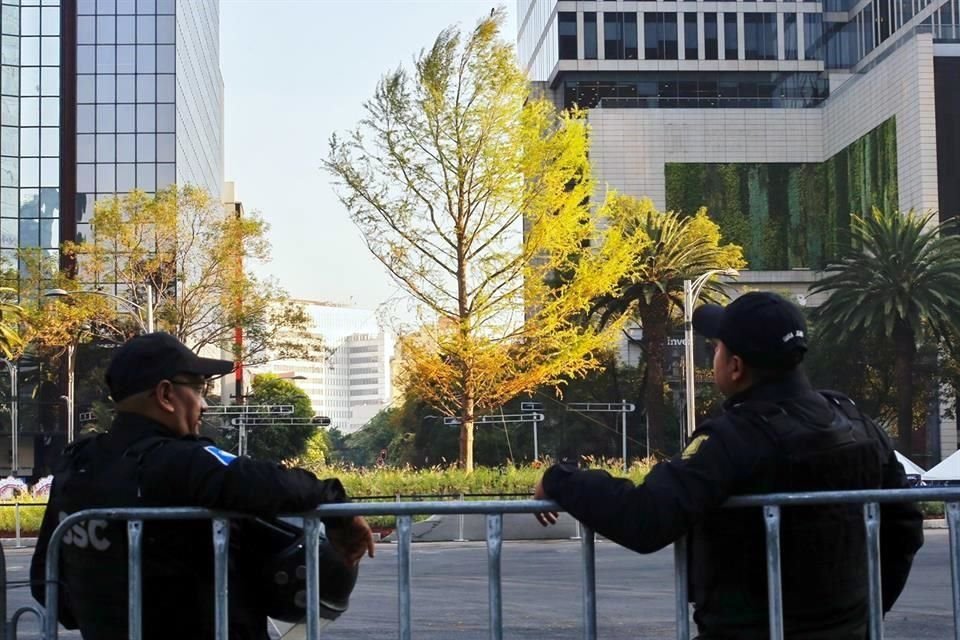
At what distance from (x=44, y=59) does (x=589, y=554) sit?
76.9 meters

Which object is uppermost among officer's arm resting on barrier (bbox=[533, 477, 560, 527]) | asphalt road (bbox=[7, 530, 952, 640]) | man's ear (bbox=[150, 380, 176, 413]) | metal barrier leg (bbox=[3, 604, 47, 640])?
man's ear (bbox=[150, 380, 176, 413])

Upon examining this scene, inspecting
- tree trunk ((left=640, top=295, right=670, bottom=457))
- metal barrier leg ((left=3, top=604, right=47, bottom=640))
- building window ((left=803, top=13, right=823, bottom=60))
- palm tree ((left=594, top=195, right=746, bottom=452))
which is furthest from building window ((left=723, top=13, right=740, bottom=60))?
metal barrier leg ((left=3, top=604, right=47, bottom=640))

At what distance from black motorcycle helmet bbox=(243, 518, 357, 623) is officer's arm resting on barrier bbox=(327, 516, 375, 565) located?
2cm

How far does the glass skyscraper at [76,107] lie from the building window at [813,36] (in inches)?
1534

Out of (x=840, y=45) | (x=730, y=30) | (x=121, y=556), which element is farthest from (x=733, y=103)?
(x=121, y=556)

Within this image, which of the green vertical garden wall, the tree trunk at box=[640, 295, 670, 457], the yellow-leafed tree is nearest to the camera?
the yellow-leafed tree

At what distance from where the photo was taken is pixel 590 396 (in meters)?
58.7

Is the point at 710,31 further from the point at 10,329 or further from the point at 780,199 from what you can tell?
the point at 10,329

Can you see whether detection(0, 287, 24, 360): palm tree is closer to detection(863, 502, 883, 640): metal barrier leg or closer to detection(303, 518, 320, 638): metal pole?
detection(303, 518, 320, 638): metal pole

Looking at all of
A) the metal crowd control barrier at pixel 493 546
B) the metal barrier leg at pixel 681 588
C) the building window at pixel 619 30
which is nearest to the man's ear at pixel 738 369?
the metal crowd control barrier at pixel 493 546

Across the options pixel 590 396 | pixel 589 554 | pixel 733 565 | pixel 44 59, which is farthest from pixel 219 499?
pixel 44 59

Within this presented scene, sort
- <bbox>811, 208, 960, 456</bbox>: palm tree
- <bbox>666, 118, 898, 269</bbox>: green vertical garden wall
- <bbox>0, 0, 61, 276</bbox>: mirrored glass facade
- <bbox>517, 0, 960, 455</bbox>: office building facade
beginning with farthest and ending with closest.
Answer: <bbox>517, 0, 960, 455</bbox>: office building facade, <bbox>666, 118, 898, 269</bbox>: green vertical garden wall, <bbox>0, 0, 61, 276</bbox>: mirrored glass facade, <bbox>811, 208, 960, 456</bbox>: palm tree

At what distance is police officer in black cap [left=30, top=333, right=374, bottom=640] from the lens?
3.49 meters

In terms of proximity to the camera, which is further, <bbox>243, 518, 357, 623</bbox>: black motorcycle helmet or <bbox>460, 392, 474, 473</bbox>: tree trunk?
<bbox>460, 392, 474, 473</bbox>: tree trunk
